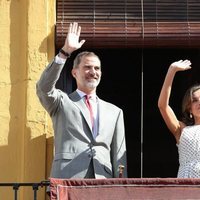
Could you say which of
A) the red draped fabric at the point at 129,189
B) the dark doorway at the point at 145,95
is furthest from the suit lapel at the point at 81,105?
the dark doorway at the point at 145,95

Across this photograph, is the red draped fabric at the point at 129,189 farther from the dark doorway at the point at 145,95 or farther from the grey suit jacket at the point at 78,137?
the dark doorway at the point at 145,95

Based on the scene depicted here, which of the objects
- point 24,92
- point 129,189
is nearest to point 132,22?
point 24,92

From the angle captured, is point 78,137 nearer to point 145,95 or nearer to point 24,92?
point 24,92

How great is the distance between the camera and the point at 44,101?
209 inches

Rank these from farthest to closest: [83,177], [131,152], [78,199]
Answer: [131,152]
[83,177]
[78,199]

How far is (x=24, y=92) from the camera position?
20.1ft

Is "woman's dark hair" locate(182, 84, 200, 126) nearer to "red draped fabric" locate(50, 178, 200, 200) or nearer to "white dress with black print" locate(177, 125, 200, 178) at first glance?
"white dress with black print" locate(177, 125, 200, 178)

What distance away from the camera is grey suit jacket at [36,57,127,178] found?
5.31 meters

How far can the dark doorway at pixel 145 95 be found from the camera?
22.9 ft

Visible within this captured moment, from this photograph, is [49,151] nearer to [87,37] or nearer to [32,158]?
[32,158]

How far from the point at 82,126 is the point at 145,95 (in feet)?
6.57

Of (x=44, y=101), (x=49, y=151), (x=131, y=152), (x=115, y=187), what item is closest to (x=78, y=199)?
(x=115, y=187)

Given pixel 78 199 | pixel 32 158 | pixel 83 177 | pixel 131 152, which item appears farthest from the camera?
pixel 131 152

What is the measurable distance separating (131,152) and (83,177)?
2.52 m
